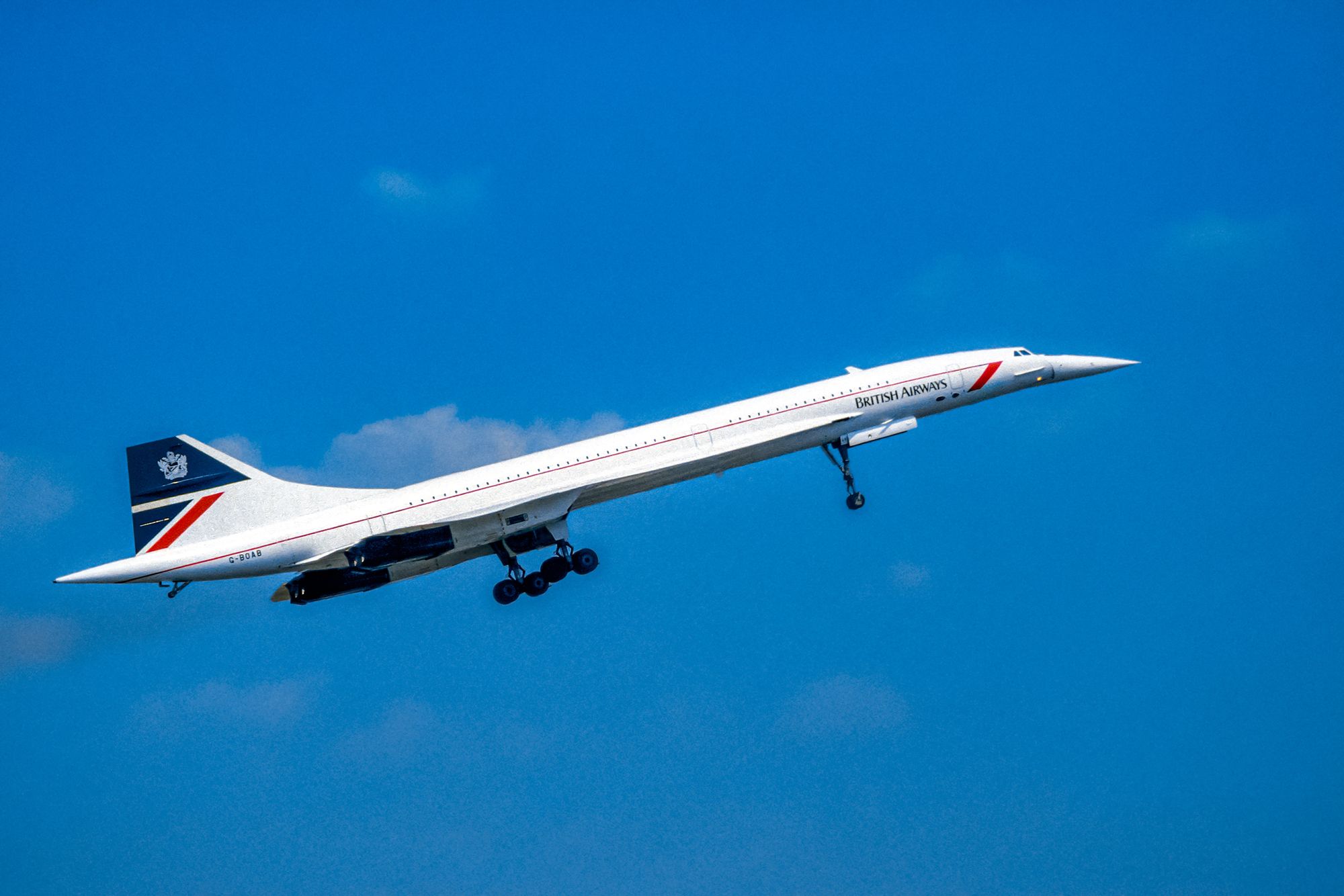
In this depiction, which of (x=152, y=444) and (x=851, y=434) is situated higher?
(x=152, y=444)

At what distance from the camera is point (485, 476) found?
1107 inches

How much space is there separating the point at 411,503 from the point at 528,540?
99.0 inches

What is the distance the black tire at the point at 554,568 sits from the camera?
29.2m

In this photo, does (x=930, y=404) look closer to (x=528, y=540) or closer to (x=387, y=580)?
(x=528, y=540)

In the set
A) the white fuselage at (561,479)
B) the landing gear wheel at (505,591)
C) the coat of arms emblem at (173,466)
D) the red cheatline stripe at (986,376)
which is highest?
the coat of arms emblem at (173,466)

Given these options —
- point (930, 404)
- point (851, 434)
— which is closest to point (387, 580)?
point (851, 434)

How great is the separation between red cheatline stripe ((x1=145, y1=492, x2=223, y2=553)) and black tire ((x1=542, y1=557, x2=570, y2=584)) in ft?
21.1

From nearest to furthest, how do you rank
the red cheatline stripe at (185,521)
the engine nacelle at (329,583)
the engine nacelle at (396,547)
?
the red cheatline stripe at (185,521) < the engine nacelle at (396,547) < the engine nacelle at (329,583)

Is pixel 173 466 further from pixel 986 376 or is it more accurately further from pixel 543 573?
pixel 986 376

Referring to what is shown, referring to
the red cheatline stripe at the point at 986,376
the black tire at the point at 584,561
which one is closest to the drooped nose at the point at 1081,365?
the red cheatline stripe at the point at 986,376

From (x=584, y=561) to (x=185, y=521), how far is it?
25.2 feet

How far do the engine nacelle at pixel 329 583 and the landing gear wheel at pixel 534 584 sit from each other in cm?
277

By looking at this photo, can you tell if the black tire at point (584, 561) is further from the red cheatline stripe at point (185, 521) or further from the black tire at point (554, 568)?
the red cheatline stripe at point (185, 521)

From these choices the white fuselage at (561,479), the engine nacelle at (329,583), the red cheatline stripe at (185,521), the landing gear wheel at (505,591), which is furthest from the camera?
the landing gear wheel at (505,591)
